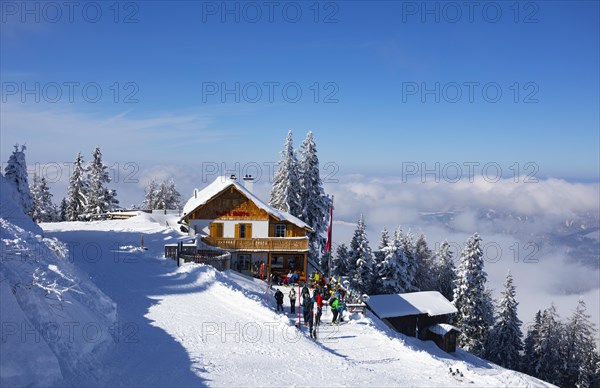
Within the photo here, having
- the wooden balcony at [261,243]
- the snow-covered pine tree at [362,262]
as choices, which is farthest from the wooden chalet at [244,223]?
the snow-covered pine tree at [362,262]

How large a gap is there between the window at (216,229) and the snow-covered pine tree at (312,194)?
11546 millimetres

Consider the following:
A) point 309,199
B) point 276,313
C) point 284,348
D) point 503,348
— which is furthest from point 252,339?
point 503,348

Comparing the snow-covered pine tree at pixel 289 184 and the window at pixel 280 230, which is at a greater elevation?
the snow-covered pine tree at pixel 289 184

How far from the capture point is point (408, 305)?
133 ft

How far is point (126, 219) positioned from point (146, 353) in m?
38.7

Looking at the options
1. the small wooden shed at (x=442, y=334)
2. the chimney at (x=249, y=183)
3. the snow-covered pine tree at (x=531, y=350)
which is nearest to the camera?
the small wooden shed at (x=442, y=334)

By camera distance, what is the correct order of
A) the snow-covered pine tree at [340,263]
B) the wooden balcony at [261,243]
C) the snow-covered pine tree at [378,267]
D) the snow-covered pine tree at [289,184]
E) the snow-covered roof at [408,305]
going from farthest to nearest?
the snow-covered pine tree at [340,263] < the snow-covered pine tree at [378,267] < the snow-covered pine tree at [289,184] < the snow-covered roof at [408,305] < the wooden balcony at [261,243]

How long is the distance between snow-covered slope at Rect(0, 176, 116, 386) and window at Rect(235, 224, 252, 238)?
2077 centimetres

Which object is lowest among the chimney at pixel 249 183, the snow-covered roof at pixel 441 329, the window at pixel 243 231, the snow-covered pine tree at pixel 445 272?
the snow-covered roof at pixel 441 329

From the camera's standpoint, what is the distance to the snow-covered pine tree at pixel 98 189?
196 feet

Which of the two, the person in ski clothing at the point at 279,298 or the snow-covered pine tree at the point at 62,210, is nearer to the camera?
the person in ski clothing at the point at 279,298

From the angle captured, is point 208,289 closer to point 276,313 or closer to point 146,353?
point 276,313

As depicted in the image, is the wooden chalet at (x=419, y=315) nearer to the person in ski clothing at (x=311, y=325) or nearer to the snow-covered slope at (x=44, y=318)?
the person in ski clothing at (x=311, y=325)

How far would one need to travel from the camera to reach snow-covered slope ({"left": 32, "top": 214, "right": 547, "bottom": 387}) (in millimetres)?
13594
